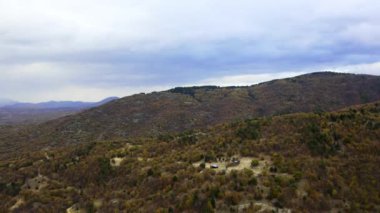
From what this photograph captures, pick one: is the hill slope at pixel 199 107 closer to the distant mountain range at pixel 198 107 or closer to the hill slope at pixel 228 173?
the distant mountain range at pixel 198 107

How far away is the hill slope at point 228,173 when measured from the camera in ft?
45.1

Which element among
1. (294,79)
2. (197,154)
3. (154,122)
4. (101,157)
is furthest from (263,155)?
(294,79)

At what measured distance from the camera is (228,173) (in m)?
16.7

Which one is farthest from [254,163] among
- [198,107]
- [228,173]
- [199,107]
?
[199,107]

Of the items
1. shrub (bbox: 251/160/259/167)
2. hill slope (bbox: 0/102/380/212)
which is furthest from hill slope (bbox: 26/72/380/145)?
shrub (bbox: 251/160/259/167)

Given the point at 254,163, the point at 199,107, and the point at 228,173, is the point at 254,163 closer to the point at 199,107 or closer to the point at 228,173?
the point at 228,173

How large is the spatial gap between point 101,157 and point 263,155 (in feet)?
42.1

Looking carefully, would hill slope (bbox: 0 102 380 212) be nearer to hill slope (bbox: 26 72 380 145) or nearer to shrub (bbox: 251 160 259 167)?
shrub (bbox: 251 160 259 167)

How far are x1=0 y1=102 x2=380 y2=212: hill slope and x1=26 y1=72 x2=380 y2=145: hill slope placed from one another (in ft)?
108

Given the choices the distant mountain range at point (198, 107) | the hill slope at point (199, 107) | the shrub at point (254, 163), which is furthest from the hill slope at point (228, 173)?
the hill slope at point (199, 107)

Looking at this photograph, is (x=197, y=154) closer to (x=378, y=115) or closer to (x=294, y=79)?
(x=378, y=115)

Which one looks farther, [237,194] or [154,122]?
[154,122]

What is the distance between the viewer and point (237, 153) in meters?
20.5

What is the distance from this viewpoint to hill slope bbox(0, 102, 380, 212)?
13.7 m
